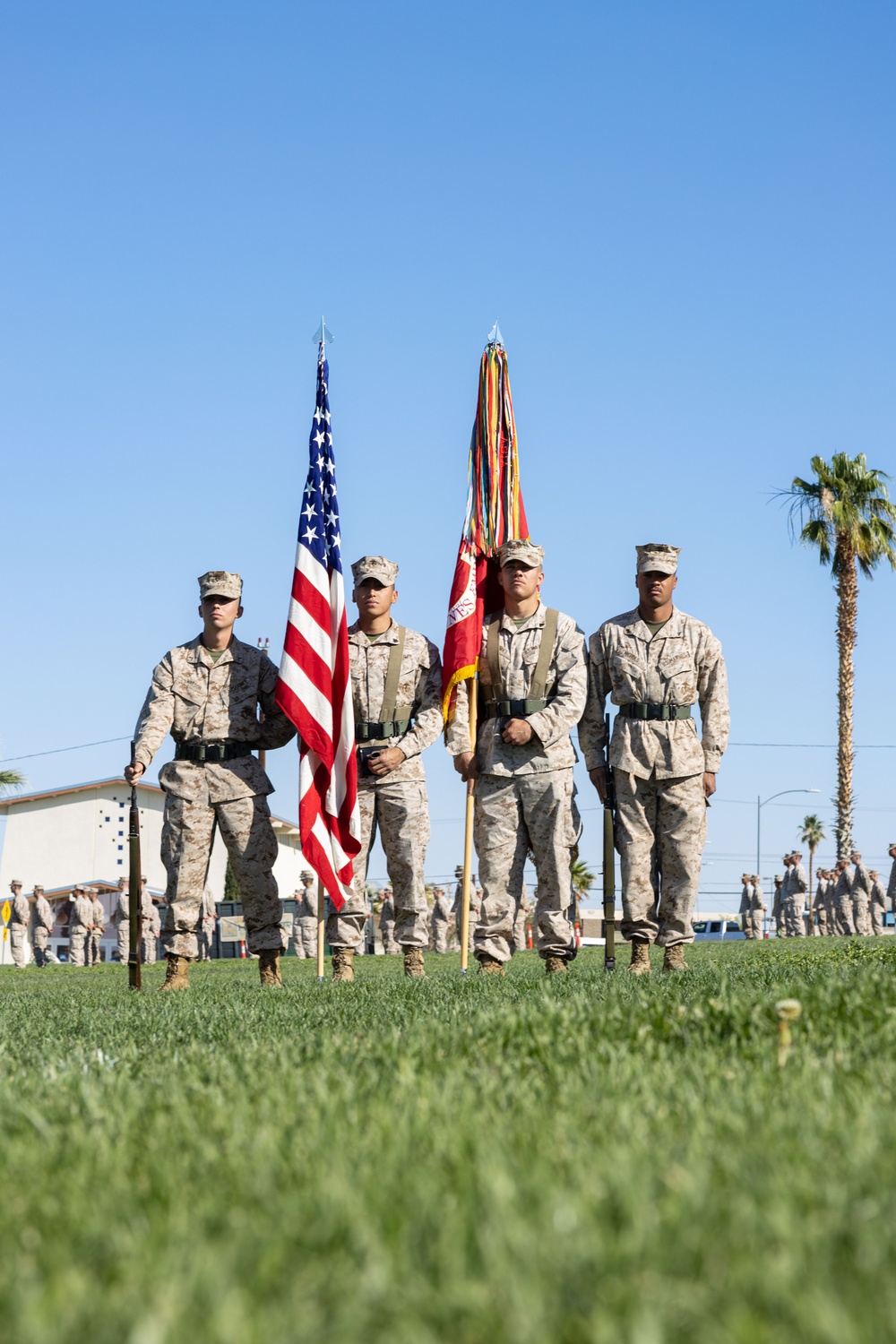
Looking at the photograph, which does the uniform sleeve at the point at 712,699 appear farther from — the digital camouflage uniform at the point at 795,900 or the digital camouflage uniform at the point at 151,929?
the digital camouflage uniform at the point at 795,900

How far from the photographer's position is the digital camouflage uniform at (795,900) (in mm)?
43906

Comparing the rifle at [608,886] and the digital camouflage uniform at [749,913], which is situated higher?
the rifle at [608,886]

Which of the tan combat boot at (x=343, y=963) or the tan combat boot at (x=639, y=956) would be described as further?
the tan combat boot at (x=343, y=963)

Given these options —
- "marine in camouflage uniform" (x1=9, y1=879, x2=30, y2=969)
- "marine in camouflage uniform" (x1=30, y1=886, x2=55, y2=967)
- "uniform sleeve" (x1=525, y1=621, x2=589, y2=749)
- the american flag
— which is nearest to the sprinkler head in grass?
"uniform sleeve" (x1=525, y1=621, x2=589, y2=749)

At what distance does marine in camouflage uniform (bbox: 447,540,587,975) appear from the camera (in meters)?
9.09

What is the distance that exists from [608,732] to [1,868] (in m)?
56.5

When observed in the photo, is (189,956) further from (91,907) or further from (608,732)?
(91,907)

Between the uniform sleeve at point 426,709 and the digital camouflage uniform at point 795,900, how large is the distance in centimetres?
3601

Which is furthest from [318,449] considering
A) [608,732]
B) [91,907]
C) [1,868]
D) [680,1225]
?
[1,868]

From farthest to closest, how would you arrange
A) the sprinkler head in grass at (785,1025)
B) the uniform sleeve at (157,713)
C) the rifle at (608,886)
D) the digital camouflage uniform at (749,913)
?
the digital camouflage uniform at (749,913) < the uniform sleeve at (157,713) < the rifle at (608,886) < the sprinkler head in grass at (785,1025)

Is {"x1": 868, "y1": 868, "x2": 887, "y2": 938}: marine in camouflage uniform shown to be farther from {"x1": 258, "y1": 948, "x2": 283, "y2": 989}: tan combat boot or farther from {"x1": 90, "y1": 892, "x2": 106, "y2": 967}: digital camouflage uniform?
{"x1": 258, "y1": 948, "x2": 283, "y2": 989}: tan combat boot

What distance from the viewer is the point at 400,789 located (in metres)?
9.54

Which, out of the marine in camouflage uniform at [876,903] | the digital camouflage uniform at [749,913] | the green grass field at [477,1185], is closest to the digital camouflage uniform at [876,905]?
the marine in camouflage uniform at [876,903]

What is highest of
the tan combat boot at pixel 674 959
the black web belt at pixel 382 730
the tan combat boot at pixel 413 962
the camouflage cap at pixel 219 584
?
the camouflage cap at pixel 219 584
